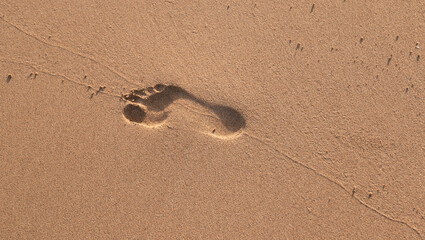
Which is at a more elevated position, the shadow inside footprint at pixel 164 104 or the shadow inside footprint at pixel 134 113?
the shadow inside footprint at pixel 164 104

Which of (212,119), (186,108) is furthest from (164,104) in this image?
(212,119)

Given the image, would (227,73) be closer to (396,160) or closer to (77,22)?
(77,22)

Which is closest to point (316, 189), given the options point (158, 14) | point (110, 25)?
point (158, 14)

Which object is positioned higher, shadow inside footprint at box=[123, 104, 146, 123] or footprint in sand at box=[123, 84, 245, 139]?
footprint in sand at box=[123, 84, 245, 139]

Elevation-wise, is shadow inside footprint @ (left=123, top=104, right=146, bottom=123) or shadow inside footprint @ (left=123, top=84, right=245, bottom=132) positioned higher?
shadow inside footprint @ (left=123, top=84, right=245, bottom=132)

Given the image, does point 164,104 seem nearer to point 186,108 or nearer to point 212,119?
point 186,108
